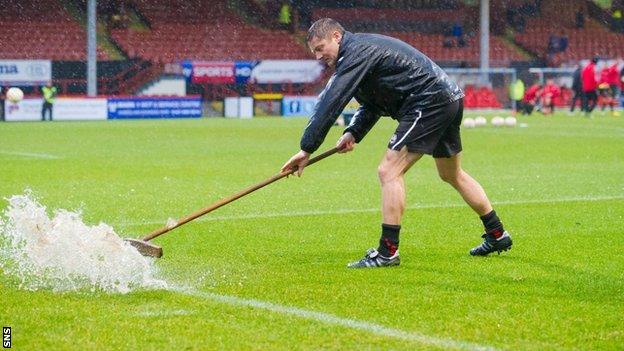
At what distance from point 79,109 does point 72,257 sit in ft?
108

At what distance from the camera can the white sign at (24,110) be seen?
38.3 meters

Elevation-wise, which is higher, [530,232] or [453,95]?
[453,95]

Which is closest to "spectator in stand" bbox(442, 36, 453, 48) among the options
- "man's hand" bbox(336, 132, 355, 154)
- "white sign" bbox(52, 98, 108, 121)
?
"white sign" bbox(52, 98, 108, 121)

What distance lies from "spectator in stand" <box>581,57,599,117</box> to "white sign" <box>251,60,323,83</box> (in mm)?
12416

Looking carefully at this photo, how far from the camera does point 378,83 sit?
855 cm

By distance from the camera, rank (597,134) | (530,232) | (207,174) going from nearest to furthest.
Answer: (530,232), (207,174), (597,134)

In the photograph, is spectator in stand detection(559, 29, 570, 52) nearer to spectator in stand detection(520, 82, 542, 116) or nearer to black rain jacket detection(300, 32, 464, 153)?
spectator in stand detection(520, 82, 542, 116)

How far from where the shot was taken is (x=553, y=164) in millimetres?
19312

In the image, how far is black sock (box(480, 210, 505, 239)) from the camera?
9.07m

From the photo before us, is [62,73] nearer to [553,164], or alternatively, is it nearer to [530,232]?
[553,164]

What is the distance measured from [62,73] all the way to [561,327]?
4261 centimetres

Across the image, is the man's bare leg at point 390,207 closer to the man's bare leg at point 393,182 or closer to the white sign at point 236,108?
the man's bare leg at point 393,182

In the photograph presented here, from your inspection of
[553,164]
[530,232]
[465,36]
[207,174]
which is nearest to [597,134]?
[553,164]

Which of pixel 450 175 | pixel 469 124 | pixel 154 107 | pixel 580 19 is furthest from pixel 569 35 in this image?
pixel 450 175
